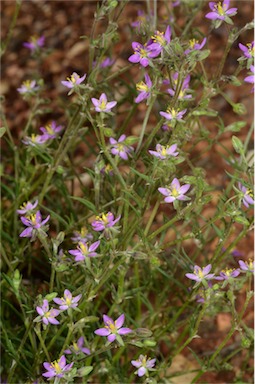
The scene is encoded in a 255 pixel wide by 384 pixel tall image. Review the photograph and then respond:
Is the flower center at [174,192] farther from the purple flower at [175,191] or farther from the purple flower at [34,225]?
the purple flower at [34,225]

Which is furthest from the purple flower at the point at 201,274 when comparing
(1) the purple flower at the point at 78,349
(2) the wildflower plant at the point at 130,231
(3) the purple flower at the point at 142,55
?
(3) the purple flower at the point at 142,55

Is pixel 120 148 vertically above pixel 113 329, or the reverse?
pixel 120 148

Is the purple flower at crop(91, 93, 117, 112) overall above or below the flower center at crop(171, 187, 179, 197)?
above

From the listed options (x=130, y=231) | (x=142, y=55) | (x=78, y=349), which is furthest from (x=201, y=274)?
(x=142, y=55)

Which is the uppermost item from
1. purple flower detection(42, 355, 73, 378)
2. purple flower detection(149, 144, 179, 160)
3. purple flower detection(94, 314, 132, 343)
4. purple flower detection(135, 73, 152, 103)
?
purple flower detection(135, 73, 152, 103)

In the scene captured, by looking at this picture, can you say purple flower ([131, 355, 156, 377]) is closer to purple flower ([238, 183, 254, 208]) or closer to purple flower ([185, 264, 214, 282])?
purple flower ([185, 264, 214, 282])

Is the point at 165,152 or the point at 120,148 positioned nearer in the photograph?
the point at 165,152

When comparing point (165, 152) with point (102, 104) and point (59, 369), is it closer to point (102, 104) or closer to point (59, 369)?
point (102, 104)

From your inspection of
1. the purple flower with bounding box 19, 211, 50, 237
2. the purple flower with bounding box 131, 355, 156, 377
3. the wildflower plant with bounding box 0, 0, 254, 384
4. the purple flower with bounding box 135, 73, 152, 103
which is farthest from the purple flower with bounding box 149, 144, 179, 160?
the purple flower with bounding box 131, 355, 156, 377
